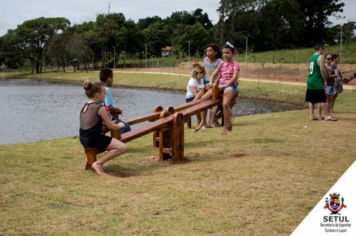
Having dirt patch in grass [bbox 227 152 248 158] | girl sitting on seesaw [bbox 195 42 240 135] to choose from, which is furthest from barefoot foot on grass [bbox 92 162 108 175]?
girl sitting on seesaw [bbox 195 42 240 135]

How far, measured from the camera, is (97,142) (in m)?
4.90

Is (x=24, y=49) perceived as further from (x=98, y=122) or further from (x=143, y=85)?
(x=98, y=122)

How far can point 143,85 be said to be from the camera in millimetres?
→ 38875

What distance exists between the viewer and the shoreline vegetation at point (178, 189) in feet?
10.7

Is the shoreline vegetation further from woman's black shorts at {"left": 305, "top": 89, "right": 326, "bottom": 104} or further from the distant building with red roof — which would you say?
the distant building with red roof

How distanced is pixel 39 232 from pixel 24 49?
85189 mm

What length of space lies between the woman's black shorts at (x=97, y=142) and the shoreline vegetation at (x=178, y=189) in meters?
0.46

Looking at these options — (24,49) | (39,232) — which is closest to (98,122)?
(39,232)

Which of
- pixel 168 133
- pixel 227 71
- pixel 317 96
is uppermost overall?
pixel 227 71

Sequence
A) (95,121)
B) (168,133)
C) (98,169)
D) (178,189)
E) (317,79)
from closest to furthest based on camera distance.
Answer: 1. (178,189)
2. (95,121)
3. (98,169)
4. (168,133)
5. (317,79)

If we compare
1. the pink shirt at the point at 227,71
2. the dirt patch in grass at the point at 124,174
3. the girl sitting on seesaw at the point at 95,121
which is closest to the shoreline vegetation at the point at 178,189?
the dirt patch in grass at the point at 124,174

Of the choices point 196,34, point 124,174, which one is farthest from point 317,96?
point 196,34

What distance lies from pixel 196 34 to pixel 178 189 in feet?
232

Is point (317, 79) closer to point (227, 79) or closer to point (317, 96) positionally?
point (317, 96)
